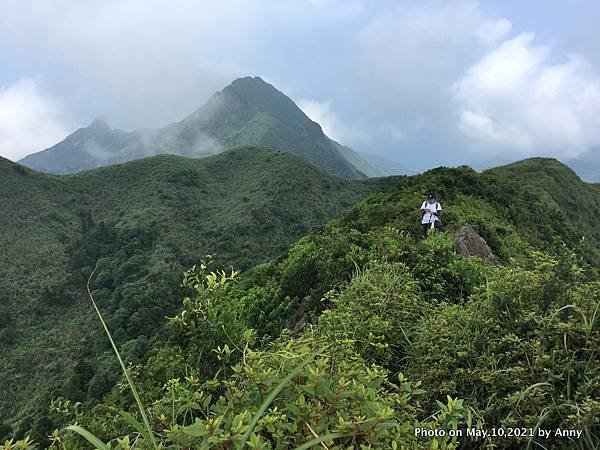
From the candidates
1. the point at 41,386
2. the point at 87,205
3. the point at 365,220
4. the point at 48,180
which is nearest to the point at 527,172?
the point at 365,220

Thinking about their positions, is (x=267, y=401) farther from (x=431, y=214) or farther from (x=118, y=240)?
(x=118, y=240)

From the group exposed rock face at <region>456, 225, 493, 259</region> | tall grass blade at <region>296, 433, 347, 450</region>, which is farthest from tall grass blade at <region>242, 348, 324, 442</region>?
exposed rock face at <region>456, 225, 493, 259</region>

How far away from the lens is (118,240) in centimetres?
8288

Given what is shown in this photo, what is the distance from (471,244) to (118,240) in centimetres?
8503

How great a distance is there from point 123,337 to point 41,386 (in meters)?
10.8

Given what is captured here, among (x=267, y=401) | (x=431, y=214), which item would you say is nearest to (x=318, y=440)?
(x=267, y=401)

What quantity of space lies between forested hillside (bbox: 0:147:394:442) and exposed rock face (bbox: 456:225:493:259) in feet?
99.7

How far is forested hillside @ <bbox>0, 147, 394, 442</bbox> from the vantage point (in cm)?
4984

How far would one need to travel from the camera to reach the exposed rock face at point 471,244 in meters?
9.43

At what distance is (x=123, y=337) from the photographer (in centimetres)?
4794

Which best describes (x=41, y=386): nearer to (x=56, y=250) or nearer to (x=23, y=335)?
(x=23, y=335)

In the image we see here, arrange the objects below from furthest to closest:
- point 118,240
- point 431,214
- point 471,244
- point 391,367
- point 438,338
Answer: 1. point 118,240
2. point 431,214
3. point 471,244
4. point 391,367
5. point 438,338

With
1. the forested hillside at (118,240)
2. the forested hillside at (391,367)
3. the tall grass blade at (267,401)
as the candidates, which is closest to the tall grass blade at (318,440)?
the forested hillside at (391,367)

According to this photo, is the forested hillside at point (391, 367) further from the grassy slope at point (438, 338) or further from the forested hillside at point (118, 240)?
the forested hillside at point (118, 240)
